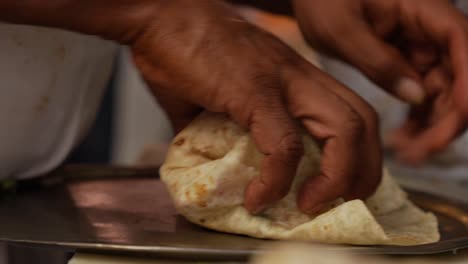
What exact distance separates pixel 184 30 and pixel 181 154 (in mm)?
162

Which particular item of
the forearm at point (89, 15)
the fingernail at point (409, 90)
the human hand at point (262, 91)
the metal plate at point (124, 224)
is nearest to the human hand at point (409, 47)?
the fingernail at point (409, 90)

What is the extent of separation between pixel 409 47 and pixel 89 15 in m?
0.65

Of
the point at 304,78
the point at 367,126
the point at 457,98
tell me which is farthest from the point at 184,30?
the point at 457,98

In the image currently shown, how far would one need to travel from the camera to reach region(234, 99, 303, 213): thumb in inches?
32.6

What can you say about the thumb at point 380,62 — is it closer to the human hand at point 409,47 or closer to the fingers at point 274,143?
the human hand at point 409,47

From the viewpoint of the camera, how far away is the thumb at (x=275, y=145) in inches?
32.6

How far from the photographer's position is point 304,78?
2.84 ft

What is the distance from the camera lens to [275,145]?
2.71 ft

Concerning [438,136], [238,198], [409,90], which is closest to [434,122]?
[438,136]

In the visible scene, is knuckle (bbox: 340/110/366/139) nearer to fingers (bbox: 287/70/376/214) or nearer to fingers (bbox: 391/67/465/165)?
fingers (bbox: 287/70/376/214)

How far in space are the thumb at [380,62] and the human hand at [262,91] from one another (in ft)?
0.87

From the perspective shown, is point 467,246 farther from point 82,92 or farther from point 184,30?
point 82,92

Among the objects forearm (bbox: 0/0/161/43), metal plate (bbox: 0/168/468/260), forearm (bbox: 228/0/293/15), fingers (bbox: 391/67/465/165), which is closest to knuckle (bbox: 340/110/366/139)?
metal plate (bbox: 0/168/468/260)

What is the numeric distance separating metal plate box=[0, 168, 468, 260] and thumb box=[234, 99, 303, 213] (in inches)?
2.6
